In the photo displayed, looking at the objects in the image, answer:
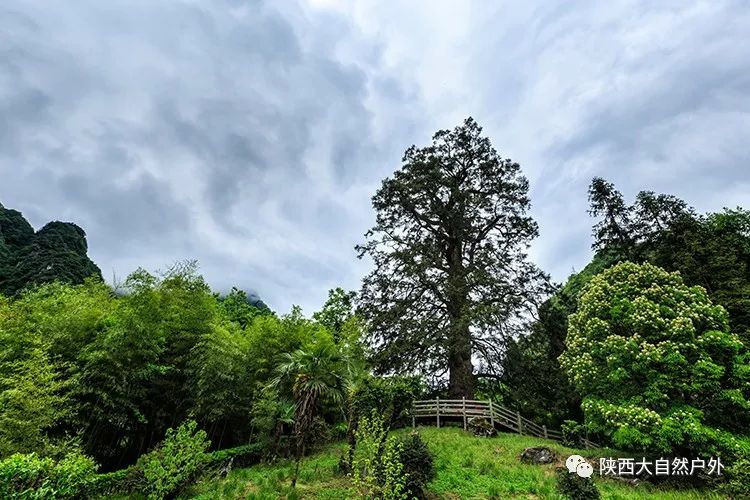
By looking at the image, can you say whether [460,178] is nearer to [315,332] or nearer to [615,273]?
[615,273]

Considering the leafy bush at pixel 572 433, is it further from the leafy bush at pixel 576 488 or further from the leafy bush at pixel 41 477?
the leafy bush at pixel 41 477

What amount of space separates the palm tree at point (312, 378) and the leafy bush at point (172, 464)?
2053 millimetres

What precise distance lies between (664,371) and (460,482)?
5762 millimetres

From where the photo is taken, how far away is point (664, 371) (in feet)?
29.7

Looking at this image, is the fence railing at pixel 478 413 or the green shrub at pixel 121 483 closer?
the green shrub at pixel 121 483

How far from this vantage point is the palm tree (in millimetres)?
8281

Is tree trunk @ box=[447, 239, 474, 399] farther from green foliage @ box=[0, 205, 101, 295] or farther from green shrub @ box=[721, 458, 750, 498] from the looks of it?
green foliage @ box=[0, 205, 101, 295]

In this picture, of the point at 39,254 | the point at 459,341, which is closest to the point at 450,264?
the point at 459,341

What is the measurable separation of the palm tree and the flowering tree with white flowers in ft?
21.4

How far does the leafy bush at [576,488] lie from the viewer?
6.84 m

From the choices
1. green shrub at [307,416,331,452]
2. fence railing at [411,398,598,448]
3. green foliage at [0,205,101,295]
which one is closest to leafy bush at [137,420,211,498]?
green shrub at [307,416,331,452]

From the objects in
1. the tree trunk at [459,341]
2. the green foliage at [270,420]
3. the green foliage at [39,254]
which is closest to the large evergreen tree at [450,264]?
the tree trunk at [459,341]

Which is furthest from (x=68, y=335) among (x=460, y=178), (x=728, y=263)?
(x=728, y=263)

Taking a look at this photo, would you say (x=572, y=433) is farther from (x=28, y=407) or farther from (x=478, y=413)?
(x=28, y=407)
